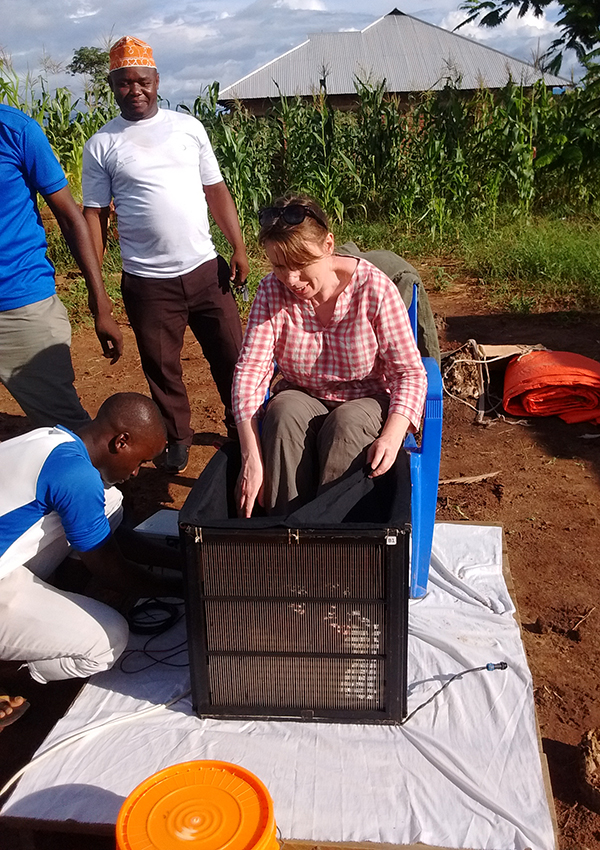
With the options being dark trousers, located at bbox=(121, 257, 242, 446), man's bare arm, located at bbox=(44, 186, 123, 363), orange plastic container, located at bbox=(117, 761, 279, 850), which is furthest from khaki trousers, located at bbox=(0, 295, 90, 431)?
orange plastic container, located at bbox=(117, 761, 279, 850)

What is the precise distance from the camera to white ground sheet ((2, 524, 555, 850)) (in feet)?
5.95

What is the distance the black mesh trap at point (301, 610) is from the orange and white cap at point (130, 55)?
6.93ft

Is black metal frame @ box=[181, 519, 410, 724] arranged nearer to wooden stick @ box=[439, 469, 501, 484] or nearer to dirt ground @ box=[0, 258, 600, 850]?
dirt ground @ box=[0, 258, 600, 850]

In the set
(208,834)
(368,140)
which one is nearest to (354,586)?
(208,834)

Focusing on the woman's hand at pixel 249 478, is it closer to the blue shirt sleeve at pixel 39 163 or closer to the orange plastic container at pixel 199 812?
the orange plastic container at pixel 199 812

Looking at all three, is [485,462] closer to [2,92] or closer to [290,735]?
[290,735]

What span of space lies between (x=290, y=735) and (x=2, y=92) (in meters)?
7.43

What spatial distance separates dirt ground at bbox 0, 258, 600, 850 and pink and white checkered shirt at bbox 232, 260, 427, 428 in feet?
3.23

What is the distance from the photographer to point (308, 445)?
2434 mm

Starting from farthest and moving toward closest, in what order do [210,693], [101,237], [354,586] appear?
[101,237]
[210,693]
[354,586]

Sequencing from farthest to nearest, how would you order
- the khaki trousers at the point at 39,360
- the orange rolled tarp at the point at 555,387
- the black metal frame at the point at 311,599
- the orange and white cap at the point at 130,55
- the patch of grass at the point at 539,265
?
the patch of grass at the point at 539,265, the orange rolled tarp at the point at 555,387, the orange and white cap at the point at 130,55, the khaki trousers at the point at 39,360, the black metal frame at the point at 311,599

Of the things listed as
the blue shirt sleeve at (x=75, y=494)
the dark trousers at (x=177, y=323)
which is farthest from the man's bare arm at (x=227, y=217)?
the blue shirt sleeve at (x=75, y=494)

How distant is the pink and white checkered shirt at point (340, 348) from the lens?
2.44 metres

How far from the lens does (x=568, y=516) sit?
3443 mm
